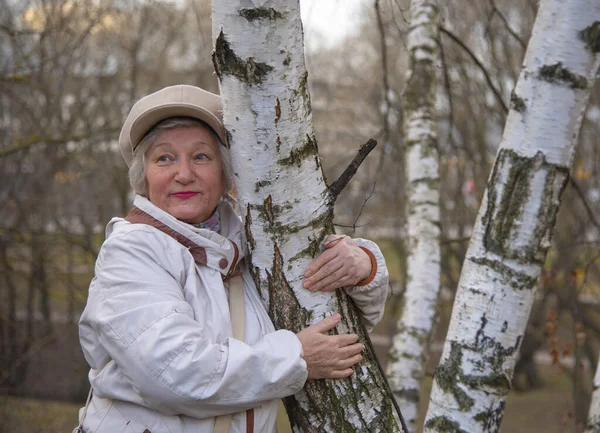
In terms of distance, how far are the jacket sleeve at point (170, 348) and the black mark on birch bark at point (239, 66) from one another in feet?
1.85

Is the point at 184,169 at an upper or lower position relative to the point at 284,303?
upper

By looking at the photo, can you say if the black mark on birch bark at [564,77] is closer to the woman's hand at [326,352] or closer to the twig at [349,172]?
the twig at [349,172]

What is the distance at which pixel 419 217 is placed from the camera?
3.52 metres

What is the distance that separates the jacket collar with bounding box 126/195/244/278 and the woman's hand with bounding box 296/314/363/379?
33 cm

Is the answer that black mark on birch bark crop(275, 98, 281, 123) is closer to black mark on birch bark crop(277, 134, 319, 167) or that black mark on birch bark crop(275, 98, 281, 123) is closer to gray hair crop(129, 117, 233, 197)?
black mark on birch bark crop(277, 134, 319, 167)

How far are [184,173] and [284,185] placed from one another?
15.5 inches

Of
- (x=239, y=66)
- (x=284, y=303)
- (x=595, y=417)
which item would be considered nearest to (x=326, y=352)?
(x=284, y=303)

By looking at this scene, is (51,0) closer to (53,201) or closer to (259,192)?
(53,201)

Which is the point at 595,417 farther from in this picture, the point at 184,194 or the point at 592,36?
the point at 184,194

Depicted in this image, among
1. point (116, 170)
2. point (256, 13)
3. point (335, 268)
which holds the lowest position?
point (116, 170)

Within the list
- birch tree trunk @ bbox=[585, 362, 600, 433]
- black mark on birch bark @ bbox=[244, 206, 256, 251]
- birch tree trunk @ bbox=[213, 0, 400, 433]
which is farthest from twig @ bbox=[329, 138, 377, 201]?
Result: birch tree trunk @ bbox=[585, 362, 600, 433]

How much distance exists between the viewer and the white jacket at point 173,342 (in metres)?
1.60

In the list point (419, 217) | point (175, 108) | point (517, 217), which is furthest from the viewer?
point (419, 217)

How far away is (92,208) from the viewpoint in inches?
337
